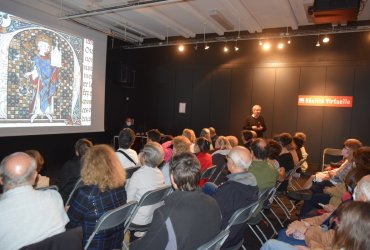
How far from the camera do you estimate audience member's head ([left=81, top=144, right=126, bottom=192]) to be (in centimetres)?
219

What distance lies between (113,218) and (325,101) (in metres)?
6.81

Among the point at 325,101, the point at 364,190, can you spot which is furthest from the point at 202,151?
the point at 325,101

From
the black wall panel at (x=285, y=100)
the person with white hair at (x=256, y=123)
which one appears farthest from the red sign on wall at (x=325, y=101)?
the person with white hair at (x=256, y=123)

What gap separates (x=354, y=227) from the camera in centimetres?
141

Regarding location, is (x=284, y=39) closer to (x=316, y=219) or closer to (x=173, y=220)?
(x=316, y=219)

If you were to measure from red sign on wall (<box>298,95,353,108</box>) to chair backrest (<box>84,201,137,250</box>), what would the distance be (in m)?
6.54

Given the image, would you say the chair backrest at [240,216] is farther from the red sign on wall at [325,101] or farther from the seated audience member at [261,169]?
the red sign on wall at [325,101]

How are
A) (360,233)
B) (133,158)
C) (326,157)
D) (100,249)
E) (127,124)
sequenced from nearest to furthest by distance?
(360,233) → (100,249) → (133,158) → (326,157) → (127,124)

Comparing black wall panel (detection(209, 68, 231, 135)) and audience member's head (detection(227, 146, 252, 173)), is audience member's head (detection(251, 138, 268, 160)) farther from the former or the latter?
black wall panel (detection(209, 68, 231, 135))

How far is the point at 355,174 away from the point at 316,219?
2.00 feet

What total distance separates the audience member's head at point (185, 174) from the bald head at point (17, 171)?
93 cm

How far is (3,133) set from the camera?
564 cm

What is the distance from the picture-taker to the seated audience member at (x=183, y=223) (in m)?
1.60

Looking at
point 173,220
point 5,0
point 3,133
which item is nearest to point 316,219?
point 173,220
